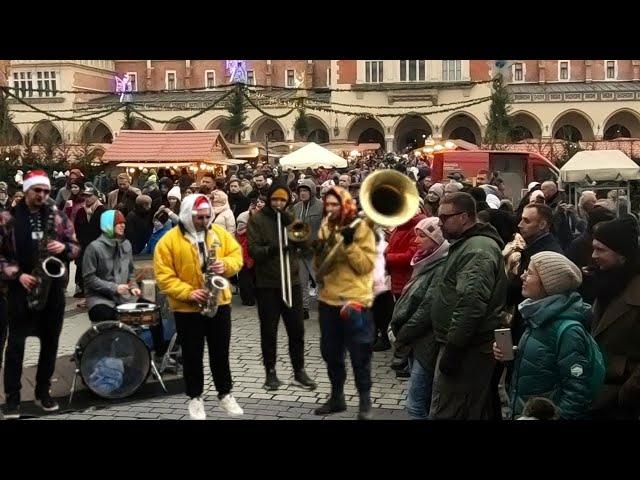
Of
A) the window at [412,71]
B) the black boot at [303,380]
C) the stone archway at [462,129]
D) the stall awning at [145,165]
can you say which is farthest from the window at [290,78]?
the black boot at [303,380]

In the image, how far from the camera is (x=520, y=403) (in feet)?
13.7

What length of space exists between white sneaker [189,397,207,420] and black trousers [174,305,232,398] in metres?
0.03

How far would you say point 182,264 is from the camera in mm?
4023

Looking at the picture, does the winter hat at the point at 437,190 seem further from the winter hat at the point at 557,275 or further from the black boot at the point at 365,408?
the black boot at the point at 365,408

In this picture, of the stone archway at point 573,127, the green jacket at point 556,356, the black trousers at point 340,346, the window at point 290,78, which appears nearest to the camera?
the green jacket at point 556,356

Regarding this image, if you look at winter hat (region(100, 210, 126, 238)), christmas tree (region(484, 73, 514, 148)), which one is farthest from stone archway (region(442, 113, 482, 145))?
winter hat (region(100, 210, 126, 238))

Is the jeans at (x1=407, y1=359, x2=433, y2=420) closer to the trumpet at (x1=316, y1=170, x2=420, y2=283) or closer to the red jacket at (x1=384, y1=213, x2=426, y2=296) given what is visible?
the red jacket at (x1=384, y1=213, x2=426, y2=296)

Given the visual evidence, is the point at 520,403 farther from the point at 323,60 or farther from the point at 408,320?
the point at 323,60

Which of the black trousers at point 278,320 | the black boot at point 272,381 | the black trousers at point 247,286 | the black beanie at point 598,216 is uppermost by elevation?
the black beanie at point 598,216

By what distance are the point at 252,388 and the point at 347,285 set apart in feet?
3.05

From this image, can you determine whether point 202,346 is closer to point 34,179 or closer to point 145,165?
point 145,165

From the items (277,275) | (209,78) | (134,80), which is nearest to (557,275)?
(277,275)

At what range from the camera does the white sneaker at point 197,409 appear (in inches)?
165
